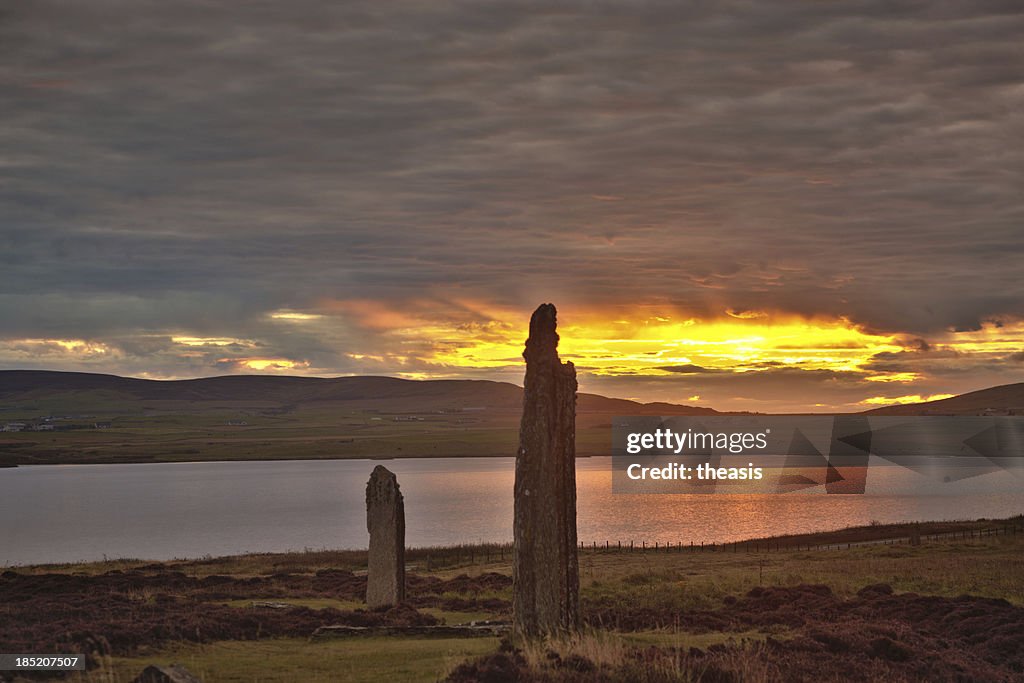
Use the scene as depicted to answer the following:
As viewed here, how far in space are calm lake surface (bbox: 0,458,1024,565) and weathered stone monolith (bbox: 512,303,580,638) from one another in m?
56.9

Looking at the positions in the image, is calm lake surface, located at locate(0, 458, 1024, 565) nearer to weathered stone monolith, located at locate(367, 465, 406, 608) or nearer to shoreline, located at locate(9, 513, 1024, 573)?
shoreline, located at locate(9, 513, 1024, 573)

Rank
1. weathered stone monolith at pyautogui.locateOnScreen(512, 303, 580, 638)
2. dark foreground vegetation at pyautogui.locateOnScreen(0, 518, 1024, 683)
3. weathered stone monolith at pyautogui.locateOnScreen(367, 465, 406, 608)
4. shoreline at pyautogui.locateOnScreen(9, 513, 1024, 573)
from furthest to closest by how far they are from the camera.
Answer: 1. shoreline at pyautogui.locateOnScreen(9, 513, 1024, 573)
2. weathered stone monolith at pyautogui.locateOnScreen(367, 465, 406, 608)
3. weathered stone monolith at pyautogui.locateOnScreen(512, 303, 580, 638)
4. dark foreground vegetation at pyautogui.locateOnScreen(0, 518, 1024, 683)

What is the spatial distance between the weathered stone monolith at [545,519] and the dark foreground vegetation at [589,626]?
888 millimetres

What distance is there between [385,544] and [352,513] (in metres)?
86.1

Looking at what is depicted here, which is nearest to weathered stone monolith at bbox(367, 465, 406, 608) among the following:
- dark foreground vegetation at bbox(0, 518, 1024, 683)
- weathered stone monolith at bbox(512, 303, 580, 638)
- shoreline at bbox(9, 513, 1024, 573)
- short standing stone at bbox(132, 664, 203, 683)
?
dark foreground vegetation at bbox(0, 518, 1024, 683)

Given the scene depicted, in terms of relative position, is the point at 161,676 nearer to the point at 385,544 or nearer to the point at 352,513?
the point at 385,544

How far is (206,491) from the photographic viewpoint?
156 m

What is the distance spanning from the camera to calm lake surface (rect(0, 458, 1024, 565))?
82.1 meters

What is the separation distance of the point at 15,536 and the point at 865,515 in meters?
77.9

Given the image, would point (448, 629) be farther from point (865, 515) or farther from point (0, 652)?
point (865, 515)

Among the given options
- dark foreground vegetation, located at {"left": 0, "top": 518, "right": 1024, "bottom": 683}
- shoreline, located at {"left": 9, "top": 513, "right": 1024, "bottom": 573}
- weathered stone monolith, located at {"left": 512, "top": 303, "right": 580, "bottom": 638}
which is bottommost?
shoreline, located at {"left": 9, "top": 513, "right": 1024, "bottom": 573}

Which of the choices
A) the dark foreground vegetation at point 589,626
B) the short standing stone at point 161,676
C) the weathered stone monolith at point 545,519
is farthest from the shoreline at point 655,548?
the short standing stone at point 161,676

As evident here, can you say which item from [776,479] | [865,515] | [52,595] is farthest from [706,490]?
[52,595]

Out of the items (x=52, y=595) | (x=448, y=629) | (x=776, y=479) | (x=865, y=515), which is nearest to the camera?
(x=448, y=629)
